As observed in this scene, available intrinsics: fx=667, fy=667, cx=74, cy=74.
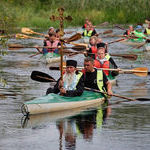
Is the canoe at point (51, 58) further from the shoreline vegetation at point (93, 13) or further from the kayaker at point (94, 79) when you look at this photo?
the shoreline vegetation at point (93, 13)

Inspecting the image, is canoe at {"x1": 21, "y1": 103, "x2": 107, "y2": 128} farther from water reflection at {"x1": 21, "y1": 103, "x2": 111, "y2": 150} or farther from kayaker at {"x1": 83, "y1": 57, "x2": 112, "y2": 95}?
kayaker at {"x1": 83, "y1": 57, "x2": 112, "y2": 95}

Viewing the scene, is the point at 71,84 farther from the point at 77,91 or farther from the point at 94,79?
the point at 94,79

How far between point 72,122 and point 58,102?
1.17 meters

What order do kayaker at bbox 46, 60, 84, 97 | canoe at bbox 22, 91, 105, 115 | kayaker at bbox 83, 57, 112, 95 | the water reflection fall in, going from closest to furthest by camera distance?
the water reflection
canoe at bbox 22, 91, 105, 115
kayaker at bbox 46, 60, 84, 97
kayaker at bbox 83, 57, 112, 95

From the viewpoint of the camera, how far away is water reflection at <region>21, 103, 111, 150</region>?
12.0 m

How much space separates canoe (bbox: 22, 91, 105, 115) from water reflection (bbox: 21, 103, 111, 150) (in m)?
0.13

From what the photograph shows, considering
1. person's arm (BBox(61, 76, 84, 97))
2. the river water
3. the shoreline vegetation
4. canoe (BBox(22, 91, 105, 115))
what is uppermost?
the shoreline vegetation

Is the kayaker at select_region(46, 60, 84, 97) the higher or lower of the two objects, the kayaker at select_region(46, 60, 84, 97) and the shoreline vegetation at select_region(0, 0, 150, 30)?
the lower

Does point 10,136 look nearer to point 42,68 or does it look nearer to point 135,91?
point 135,91

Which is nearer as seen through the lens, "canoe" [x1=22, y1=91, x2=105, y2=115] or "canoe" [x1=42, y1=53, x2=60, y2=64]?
"canoe" [x1=22, y1=91, x2=105, y2=115]

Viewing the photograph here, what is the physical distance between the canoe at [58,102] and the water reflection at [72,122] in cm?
13

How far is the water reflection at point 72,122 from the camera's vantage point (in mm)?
11961

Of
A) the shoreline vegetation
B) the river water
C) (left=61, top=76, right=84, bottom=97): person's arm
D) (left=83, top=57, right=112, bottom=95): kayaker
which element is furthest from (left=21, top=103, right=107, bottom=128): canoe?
the shoreline vegetation

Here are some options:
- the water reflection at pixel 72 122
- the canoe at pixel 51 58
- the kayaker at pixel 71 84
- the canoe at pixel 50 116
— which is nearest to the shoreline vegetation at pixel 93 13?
the canoe at pixel 51 58
